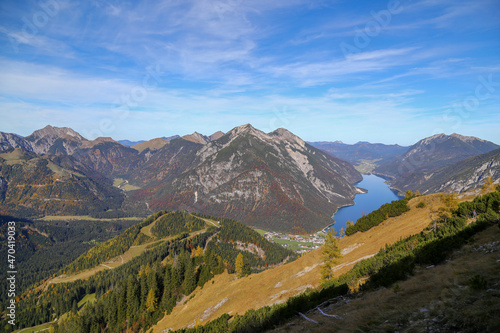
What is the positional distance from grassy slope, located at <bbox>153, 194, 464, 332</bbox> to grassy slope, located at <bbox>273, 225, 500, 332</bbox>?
Result: 2620 cm

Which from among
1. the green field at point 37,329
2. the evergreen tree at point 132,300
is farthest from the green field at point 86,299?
the evergreen tree at point 132,300

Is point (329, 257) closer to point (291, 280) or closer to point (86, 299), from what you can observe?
point (291, 280)

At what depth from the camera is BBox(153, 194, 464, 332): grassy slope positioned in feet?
167

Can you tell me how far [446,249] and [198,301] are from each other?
72.4 meters

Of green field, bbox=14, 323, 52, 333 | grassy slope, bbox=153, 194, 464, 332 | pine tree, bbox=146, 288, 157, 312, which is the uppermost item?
grassy slope, bbox=153, 194, 464, 332

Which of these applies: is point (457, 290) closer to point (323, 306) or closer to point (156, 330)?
point (323, 306)

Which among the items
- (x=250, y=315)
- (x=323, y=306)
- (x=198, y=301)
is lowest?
(x=198, y=301)

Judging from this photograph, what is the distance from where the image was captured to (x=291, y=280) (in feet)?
190

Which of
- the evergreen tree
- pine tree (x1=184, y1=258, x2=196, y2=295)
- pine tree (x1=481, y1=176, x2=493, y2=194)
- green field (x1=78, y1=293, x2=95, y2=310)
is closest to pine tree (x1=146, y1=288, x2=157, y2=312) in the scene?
the evergreen tree

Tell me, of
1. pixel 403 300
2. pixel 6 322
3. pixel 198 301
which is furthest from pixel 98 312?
pixel 403 300

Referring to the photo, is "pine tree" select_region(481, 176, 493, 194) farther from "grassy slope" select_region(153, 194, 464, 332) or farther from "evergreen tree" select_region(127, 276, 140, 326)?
"evergreen tree" select_region(127, 276, 140, 326)

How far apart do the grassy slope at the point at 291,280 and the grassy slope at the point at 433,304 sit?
85.9ft

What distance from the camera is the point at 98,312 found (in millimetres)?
94625

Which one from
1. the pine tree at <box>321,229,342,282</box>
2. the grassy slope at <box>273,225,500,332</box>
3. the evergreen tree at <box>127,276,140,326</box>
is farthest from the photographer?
the evergreen tree at <box>127,276,140,326</box>
